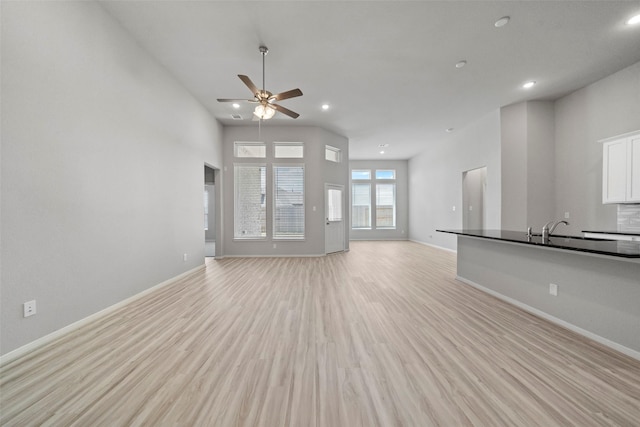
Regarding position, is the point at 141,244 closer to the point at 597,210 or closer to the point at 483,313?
the point at 483,313

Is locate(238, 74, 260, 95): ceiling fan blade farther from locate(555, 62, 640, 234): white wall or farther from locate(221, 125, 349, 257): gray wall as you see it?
locate(555, 62, 640, 234): white wall

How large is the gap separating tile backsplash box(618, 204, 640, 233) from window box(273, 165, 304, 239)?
19.2ft

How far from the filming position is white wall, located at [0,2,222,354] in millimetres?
1944

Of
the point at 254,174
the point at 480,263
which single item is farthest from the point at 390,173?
the point at 480,263

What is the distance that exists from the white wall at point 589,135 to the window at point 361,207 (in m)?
5.96

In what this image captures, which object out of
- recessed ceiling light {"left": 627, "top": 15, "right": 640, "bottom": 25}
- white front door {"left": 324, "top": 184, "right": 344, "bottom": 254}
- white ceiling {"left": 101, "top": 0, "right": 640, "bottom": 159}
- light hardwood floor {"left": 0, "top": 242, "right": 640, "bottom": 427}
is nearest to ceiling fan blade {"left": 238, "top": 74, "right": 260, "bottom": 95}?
white ceiling {"left": 101, "top": 0, "right": 640, "bottom": 159}

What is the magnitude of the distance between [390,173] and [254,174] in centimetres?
610

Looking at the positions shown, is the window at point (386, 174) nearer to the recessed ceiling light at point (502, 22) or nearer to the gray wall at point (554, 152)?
the gray wall at point (554, 152)

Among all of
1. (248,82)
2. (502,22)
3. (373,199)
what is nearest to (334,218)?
(373,199)

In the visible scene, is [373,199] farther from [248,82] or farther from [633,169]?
[248,82]

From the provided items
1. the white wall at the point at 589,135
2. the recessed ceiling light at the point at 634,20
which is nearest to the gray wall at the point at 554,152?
the white wall at the point at 589,135

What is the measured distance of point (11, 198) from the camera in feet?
6.25

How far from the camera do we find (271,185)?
21.1 ft

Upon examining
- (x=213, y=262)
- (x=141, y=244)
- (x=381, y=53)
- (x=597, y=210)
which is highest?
(x=381, y=53)
